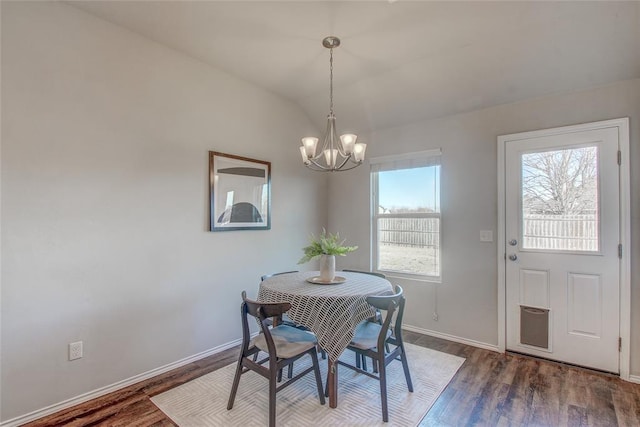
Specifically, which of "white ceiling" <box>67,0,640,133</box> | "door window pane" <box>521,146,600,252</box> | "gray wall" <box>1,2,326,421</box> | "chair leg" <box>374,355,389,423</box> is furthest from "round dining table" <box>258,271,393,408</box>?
"white ceiling" <box>67,0,640,133</box>

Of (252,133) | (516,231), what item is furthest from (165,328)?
(516,231)

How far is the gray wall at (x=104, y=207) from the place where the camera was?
71.2 inches

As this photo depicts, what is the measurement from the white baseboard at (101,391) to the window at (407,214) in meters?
2.16

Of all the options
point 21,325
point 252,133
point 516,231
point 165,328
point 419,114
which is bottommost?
point 165,328

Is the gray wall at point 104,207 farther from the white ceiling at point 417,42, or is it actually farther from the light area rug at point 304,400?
the light area rug at point 304,400

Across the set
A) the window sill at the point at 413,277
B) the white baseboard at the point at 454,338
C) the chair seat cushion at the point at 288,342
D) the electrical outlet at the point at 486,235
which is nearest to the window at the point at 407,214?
the window sill at the point at 413,277

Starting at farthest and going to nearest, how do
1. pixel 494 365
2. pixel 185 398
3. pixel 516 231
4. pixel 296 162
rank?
1. pixel 296 162
2. pixel 516 231
3. pixel 494 365
4. pixel 185 398

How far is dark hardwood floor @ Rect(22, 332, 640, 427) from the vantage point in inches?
73.0

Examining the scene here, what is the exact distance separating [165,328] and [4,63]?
2.07 m

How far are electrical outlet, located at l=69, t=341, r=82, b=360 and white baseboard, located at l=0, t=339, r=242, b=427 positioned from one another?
274 mm

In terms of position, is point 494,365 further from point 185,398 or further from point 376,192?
point 185,398

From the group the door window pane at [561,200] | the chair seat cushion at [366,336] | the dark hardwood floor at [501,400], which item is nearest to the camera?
the dark hardwood floor at [501,400]

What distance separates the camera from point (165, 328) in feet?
8.05

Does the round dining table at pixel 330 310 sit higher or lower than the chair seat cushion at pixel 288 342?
higher
